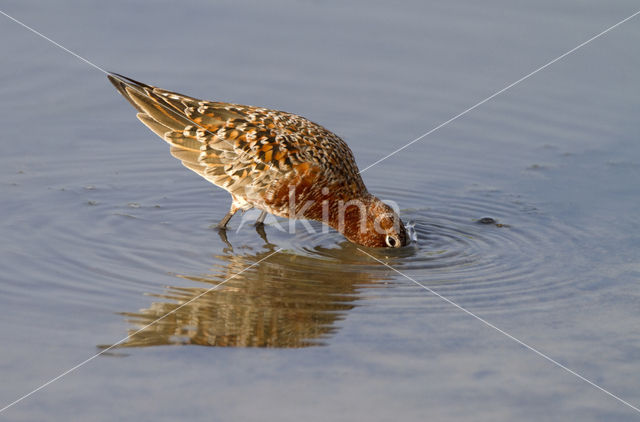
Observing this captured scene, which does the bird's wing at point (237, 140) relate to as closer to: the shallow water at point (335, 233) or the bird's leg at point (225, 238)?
the bird's leg at point (225, 238)

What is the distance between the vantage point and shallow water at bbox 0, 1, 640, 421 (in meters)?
6.27

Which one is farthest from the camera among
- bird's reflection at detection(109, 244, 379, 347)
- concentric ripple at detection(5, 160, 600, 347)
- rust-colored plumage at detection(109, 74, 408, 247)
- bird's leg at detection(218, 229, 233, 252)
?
rust-colored plumage at detection(109, 74, 408, 247)

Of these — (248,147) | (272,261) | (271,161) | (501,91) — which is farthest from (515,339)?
(501,91)

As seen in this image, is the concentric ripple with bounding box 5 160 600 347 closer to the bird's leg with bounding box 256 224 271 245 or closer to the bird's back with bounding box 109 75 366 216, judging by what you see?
the bird's leg with bounding box 256 224 271 245

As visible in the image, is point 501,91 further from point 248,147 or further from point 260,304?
point 260,304

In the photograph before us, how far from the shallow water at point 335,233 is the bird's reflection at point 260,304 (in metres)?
0.03

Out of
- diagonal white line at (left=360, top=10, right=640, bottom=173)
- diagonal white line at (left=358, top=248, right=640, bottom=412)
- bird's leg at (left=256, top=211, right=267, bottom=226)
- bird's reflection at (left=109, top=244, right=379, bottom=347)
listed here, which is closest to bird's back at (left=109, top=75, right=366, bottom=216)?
bird's leg at (left=256, top=211, right=267, bottom=226)

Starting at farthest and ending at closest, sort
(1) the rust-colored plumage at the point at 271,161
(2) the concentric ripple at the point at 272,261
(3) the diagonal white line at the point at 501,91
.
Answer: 1. (3) the diagonal white line at the point at 501,91
2. (1) the rust-colored plumage at the point at 271,161
3. (2) the concentric ripple at the point at 272,261

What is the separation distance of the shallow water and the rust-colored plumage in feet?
1.04

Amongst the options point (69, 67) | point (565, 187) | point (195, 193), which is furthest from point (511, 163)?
point (69, 67)

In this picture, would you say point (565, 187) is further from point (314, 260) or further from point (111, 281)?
point (111, 281)

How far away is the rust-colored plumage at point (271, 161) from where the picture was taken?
9414mm

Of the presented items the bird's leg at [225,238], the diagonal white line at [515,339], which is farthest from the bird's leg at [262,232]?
the diagonal white line at [515,339]

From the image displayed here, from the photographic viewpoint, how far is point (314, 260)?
8852mm
